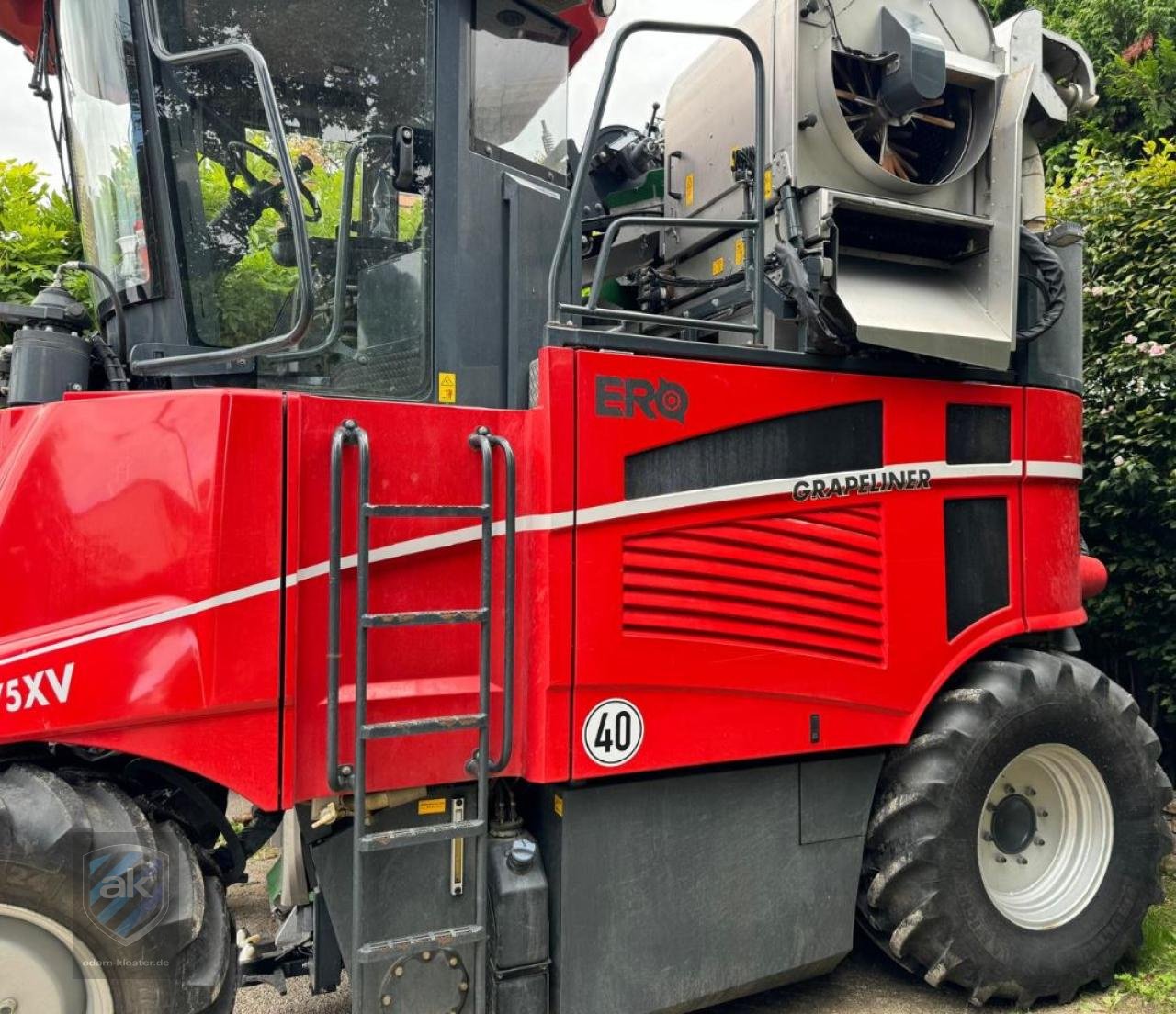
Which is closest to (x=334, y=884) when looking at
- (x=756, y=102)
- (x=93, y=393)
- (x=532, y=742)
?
(x=532, y=742)

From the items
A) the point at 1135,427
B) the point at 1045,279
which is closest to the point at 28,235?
the point at 1045,279

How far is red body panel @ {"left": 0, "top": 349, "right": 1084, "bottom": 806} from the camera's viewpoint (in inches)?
89.1

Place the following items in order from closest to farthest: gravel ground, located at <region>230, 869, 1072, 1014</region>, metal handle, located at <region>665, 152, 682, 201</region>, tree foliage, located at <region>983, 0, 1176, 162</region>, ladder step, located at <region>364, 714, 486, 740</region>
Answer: ladder step, located at <region>364, 714, 486, 740</region>, gravel ground, located at <region>230, 869, 1072, 1014</region>, metal handle, located at <region>665, 152, 682, 201</region>, tree foliage, located at <region>983, 0, 1176, 162</region>

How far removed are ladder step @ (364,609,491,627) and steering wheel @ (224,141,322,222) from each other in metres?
1.11

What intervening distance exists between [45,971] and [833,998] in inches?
98.1

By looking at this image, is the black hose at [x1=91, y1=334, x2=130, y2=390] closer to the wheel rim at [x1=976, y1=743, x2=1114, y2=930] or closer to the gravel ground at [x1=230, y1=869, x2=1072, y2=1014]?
the gravel ground at [x1=230, y1=869, x2=1072, y2=1014]

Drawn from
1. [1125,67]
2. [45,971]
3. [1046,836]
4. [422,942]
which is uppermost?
[1125,67]

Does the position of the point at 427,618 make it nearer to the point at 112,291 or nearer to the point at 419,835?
the point at 419,835

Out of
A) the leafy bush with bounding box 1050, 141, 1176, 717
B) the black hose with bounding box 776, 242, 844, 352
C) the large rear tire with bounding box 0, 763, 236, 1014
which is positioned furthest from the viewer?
the leafy bush with bounding box 1050, 141, 1176, 717

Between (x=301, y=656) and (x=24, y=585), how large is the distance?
0.66 metres

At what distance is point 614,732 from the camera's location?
8.68 ft

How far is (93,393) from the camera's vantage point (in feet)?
8.08

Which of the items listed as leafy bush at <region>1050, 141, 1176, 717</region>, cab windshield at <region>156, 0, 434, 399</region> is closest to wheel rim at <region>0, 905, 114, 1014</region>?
cab windshield at <region>156, 0, 434, 399</region>

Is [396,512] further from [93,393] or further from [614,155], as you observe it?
[614,155]
